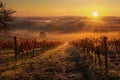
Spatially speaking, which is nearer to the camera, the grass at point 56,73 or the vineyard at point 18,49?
the grass at point 56,73

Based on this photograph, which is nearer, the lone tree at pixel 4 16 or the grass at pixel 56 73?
the grass at pixel 56 73

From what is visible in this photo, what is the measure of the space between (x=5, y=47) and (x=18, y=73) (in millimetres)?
31926

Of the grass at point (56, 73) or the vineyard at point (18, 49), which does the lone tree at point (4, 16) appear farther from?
the grass at point (56, 73)

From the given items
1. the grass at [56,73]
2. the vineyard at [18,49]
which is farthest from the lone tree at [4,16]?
the grass at [56,73]

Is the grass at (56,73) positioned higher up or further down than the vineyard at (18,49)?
further down

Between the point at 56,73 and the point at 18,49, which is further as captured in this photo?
the point at 18,49

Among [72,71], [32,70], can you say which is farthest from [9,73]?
[72,71]

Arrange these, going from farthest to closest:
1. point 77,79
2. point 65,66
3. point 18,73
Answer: point 65,66 < point 18,73 < point 77,79

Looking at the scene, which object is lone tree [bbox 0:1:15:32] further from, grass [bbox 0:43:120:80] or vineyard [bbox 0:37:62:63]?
grass [bbox 0:43:120:80]

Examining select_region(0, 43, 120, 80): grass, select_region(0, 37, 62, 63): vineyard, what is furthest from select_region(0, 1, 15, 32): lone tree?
select_region(0, 43, 120, 80): grass

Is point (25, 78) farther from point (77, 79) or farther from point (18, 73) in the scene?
point (77, 79)

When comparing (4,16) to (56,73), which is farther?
(4,16)

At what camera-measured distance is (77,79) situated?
78.3ft

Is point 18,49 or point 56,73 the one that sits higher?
point 18,49
